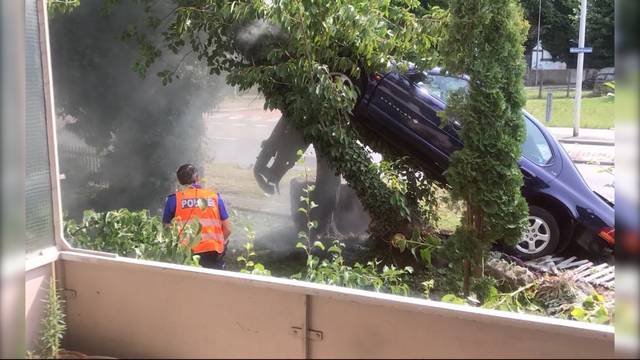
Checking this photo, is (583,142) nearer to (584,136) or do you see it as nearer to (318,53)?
(584,136)

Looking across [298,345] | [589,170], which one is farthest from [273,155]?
[298,345]

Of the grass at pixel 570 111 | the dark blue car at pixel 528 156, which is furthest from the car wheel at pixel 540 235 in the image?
the grass at pixel 570 111

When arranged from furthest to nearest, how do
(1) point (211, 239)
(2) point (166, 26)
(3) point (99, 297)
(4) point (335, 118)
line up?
(2) point (166, 26), (4) point (335, 118), (1) point (211, 239), (3) point (99, 297)

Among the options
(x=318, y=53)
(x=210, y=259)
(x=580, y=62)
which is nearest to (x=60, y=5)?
(x=318, y=53)

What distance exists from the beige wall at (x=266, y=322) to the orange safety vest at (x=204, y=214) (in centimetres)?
150

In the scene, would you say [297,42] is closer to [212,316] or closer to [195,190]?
[195,190]

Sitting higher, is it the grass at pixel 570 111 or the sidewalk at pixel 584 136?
the grass at pixel 570 111

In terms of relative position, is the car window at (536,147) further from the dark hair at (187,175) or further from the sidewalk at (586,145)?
the dark hair at (187,175)

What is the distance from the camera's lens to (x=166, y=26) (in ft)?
20.4

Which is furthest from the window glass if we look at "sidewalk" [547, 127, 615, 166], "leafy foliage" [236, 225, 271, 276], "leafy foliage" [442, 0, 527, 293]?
"sidewalk" [547, 127, 615, 166]

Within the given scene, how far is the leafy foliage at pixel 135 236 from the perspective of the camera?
11.9 feet

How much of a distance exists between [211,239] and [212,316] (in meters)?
1.86

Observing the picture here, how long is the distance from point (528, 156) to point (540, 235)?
71cm

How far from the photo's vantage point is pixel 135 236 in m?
3.88
